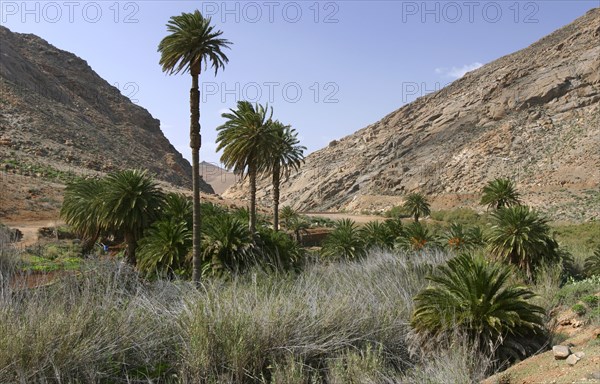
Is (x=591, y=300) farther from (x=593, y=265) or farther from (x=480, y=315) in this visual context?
(x=593, y=265)

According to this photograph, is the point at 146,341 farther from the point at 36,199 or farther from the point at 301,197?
the point at 301,197

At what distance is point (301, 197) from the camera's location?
336 ft

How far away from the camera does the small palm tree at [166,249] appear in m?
23.8

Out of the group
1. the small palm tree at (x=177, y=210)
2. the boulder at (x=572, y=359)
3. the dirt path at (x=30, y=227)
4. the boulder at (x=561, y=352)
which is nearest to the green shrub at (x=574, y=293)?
the boulder at (x=561, y=352)

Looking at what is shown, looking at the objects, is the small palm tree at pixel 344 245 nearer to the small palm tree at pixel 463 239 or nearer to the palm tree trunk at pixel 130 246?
the small palm tree at pixel 463 239

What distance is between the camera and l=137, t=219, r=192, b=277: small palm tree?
2377 centimetres

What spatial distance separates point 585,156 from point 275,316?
2606 inches

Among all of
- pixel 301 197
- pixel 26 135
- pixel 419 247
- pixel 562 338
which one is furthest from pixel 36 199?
pixel 301 197

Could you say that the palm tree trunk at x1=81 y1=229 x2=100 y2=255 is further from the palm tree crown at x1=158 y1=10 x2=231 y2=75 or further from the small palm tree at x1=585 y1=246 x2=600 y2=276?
the small palm tree at x1=585 y1=246 x2=600 y2=276

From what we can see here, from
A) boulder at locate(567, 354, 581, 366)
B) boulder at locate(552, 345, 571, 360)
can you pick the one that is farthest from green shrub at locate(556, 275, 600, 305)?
boulder at locate(567, 354, 581, 366)

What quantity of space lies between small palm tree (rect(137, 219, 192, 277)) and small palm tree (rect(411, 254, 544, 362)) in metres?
13.3

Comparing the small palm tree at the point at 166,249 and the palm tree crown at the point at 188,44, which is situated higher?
the palm tree crown at the point at 188,44

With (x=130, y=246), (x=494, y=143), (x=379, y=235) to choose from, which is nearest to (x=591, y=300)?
(x=130, y=246)

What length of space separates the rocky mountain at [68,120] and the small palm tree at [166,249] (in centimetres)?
3719
